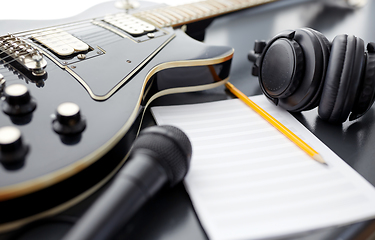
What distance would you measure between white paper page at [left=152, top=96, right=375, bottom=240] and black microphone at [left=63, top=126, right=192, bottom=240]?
0.08 m

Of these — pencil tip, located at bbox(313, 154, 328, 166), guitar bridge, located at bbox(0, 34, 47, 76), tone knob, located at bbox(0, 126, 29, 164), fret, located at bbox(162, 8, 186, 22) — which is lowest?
pencil tip, located at bbox(313, 154, 328, 166)

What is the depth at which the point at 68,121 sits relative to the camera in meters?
0.43

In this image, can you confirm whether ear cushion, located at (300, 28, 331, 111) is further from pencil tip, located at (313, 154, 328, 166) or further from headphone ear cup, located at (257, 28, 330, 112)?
pencil tip, located at (313, 154, 328, 166)

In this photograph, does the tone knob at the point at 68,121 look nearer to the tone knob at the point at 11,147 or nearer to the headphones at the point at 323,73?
the tone knob at the point at 11,147

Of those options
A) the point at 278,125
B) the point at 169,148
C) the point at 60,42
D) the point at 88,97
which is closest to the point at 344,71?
the point at 278,125

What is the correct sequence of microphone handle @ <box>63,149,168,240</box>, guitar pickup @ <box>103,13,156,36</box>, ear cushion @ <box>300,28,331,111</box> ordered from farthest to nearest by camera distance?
1. guitar pickup @ <box>103,13,156,36</box>
2. ear cushion @ <box>300,28,331,111</box>
3. microphone handle @ <box>63,149,168,240</box>

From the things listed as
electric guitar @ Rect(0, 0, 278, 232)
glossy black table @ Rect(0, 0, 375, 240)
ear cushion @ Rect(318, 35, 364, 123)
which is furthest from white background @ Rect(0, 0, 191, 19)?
ear cushion @ Rect(318, 35, 364, 123)

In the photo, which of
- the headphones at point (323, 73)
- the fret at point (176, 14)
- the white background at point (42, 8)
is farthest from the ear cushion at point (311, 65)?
the white background at point (42, 8)

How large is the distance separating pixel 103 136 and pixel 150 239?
0.16 m

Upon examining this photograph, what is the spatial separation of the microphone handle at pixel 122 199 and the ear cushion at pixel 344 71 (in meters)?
0.34

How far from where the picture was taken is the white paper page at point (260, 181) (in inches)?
16.3

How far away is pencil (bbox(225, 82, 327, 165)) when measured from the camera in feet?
1.72

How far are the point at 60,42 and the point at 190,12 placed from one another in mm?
408

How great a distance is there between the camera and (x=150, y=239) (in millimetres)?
392
